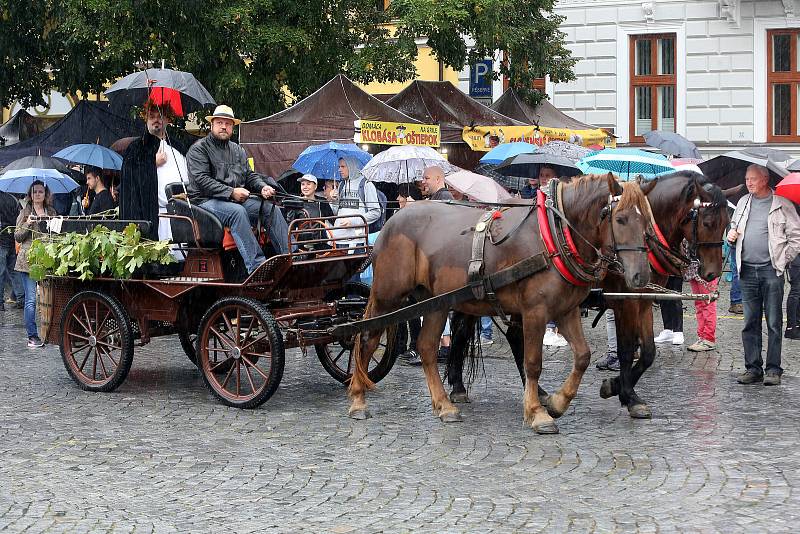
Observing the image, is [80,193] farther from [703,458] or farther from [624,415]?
[703,458]

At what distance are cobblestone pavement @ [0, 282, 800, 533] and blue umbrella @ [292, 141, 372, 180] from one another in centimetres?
429

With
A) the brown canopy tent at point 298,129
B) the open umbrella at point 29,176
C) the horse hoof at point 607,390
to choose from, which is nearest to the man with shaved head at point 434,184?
the horse hoof at point 607,390

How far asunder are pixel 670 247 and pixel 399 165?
511 centimetres

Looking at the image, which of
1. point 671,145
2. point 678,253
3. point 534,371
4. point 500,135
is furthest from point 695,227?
point 500,135

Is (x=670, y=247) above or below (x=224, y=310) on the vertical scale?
above

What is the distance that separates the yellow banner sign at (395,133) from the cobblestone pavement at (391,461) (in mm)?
5940

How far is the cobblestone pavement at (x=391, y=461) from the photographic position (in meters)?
6.11

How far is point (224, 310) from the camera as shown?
915cm

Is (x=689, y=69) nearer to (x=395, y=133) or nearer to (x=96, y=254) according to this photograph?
(x=395, y=133)

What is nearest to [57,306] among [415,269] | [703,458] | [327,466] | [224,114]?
[224,114]

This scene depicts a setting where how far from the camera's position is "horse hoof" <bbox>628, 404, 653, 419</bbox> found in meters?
8.61

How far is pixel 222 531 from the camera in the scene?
5.89m

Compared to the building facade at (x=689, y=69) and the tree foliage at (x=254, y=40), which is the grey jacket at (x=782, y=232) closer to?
the tree foliage at (x=254, y=40)

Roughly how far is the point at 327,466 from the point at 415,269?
209 centimetres
